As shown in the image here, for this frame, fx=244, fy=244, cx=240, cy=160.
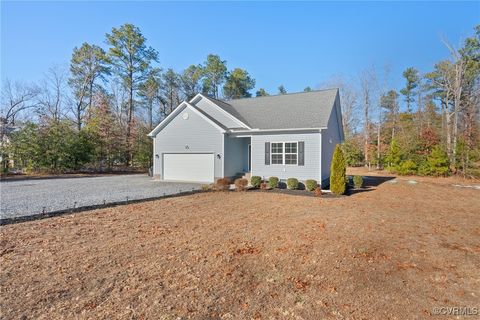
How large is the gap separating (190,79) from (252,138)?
26.7 meters

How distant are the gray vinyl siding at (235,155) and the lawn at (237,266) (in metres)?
8.21

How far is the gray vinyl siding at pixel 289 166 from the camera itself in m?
→ 13.1

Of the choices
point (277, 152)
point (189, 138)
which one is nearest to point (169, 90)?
point (189, 138)

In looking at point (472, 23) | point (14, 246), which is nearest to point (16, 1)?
point (14, 246)

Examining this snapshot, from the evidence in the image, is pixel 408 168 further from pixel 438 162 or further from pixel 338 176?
pixel 338 176

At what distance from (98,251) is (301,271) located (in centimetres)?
362

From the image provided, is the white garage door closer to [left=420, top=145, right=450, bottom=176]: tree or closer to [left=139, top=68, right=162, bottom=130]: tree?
[left=139, top=68, right=162, bottom=130]: tree

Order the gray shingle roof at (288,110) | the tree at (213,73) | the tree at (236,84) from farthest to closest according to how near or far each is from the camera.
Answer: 1. the tree at (236,84)
2. the tree at (213,73)
3. the gray shingle roof at (288,110)

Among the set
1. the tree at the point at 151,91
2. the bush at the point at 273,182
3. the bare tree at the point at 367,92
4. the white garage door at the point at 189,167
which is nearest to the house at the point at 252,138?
the white garage door at the point at 189,167

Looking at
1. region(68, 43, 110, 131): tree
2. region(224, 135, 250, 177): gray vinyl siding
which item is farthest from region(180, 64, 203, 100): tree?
region(224, 135, 250, 177): gray vinyl siding

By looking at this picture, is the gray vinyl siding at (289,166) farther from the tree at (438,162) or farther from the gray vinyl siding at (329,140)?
the tree at (438,162)

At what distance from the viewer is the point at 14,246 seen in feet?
15.3

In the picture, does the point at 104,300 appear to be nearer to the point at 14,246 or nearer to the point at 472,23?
the point at 14,246

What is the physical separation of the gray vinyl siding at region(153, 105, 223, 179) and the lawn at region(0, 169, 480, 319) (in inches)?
329
